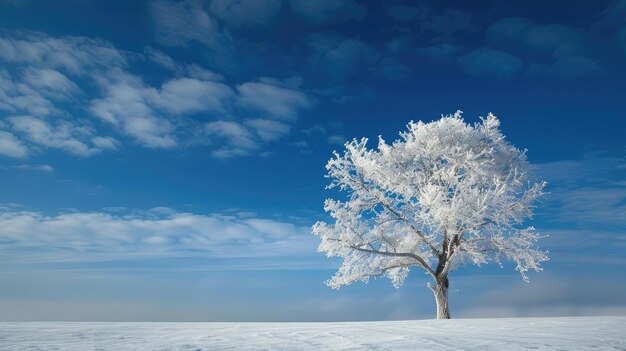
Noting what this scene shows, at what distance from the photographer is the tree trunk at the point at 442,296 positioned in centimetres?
1905

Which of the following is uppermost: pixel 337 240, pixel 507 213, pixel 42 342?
pixel 507 213

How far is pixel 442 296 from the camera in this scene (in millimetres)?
19391

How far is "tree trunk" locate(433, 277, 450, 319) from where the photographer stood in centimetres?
1905

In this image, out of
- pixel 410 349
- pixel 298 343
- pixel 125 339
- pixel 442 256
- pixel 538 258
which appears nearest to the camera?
pixel 410 349

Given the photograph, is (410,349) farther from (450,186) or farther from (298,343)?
(450,186)

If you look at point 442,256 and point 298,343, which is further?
point 442,256

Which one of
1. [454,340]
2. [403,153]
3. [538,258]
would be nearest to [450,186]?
[403,153]

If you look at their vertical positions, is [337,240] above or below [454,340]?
above

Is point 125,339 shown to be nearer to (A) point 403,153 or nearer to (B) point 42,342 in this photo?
(B) point 42,342

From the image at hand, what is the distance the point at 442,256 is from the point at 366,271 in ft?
12.4

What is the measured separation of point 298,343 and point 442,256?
15.7 metres

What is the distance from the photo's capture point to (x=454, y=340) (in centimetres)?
598

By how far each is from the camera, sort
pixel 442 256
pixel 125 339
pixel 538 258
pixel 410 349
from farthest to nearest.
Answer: pixel 442 256 < pixel 538 258 < pixel 125 339 < pixel 410 349

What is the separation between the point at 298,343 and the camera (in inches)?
227
